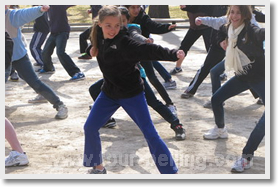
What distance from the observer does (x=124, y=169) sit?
585 cm

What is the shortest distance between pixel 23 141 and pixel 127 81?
2.23 m

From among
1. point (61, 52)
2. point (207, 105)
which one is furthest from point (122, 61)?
point (61, 52)

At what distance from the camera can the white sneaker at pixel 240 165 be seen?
5.73 m

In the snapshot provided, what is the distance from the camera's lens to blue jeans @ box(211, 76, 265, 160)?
5746 mm

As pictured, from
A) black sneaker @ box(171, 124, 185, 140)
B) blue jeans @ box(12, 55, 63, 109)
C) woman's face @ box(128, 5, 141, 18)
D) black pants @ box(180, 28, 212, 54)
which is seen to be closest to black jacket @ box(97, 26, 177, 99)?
black sneaker @ box(171, 124, 185, 140)

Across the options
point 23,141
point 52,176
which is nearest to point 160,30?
point 23,141

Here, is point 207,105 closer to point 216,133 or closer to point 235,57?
point 216,133

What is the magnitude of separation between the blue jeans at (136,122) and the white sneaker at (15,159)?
85 cm

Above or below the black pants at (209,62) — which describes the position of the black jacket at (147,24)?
above

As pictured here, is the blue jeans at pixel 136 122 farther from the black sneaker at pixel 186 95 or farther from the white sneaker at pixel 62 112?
the black sneaker at pixel 186 95

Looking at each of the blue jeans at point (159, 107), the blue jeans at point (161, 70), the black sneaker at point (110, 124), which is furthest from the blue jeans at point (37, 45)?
the blue jeans at point (159, 107)

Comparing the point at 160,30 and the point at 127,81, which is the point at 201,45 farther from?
the point at 127,81

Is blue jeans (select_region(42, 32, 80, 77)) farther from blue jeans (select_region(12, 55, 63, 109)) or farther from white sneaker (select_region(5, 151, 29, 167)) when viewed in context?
white sneaker (select_region(5, 151, 29, 167))

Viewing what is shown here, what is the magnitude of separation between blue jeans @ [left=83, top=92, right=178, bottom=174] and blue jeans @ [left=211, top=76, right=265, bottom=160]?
0.94m
